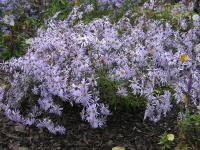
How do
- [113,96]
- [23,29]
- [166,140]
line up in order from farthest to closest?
[23,29] → [113,96] → [166,140]

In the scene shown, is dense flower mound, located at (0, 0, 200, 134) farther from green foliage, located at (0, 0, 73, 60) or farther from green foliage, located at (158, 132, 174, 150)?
green foliage, located at (0, 0, 73, 60)

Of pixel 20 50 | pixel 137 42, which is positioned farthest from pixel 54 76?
pixel 20 50

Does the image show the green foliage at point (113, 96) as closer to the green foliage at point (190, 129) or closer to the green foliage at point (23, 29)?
the green foliage at point (190, 129)

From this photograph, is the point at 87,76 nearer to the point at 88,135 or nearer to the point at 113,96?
Result: the point at 113,96

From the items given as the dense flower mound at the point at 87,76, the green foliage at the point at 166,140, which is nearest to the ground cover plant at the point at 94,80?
the dense flower mound at the point at 87,76

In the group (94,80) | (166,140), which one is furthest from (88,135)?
(166,140)

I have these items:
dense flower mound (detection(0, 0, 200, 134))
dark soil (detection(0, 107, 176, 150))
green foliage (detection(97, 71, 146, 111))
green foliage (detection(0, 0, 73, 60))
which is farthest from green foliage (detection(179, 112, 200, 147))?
green foliage (detection(0, 0, 73, 60))

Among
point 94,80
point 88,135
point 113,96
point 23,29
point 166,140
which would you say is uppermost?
point 23,29
